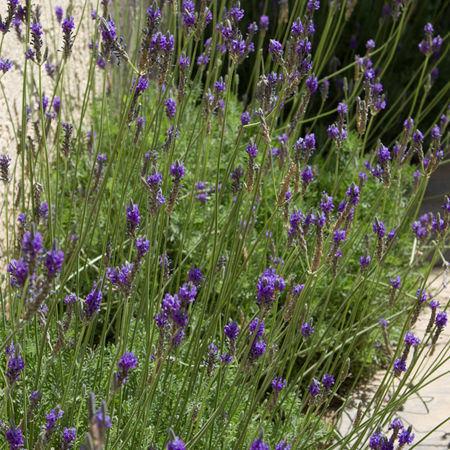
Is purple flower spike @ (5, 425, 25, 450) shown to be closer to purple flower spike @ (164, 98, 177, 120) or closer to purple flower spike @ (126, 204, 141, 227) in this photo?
purple flower spike @ (126, 204, 141, 227)

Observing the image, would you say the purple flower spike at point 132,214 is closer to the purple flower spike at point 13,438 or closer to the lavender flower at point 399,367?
the purple flower spike at point 13,438

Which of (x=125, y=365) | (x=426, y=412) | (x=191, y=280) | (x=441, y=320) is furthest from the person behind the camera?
(x=426, y=412)

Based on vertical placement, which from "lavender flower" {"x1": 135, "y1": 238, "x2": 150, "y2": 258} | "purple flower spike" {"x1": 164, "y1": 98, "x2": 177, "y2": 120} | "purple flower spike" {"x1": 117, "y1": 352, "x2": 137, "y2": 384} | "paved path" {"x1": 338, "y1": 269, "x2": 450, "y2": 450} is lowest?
"paved path" {"x1": 338, "y1": 269, "x2": 450, "y2": 450}

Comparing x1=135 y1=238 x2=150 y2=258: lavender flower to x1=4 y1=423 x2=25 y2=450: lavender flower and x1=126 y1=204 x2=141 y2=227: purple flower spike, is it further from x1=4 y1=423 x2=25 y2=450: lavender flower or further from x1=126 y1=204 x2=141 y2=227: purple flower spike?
x1=4 y1=423 x2=25 y2=450: lavender flower

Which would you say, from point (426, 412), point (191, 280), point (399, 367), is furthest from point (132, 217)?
point (426, 412)

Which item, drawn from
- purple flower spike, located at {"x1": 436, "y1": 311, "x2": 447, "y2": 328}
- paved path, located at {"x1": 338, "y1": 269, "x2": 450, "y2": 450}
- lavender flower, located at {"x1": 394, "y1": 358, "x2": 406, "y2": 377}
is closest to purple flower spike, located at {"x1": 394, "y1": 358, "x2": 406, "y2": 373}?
lavender flower, located at {"x1": 394, "y1": 358, "x2": 406, "y2": 377}

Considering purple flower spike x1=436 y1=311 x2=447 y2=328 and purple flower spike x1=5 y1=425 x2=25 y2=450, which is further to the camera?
purple flower spike x1=436 y1=311 x2=447 y2=328

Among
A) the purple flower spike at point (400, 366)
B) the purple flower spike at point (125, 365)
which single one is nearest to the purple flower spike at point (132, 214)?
the purple flower spike at point (125, 365)

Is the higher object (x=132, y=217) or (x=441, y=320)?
(x=132, y=217)

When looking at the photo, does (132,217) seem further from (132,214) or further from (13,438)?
(13,438)

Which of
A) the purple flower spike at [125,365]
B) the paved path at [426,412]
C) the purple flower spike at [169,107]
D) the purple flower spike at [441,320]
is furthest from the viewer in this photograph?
the paved path at [426,412]

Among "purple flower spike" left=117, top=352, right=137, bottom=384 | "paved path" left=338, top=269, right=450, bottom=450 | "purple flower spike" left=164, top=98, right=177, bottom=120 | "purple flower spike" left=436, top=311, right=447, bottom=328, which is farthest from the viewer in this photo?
"paved path" left=338, top=269, right=450, bottom=450

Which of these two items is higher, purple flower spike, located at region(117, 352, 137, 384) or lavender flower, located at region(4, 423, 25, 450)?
purple flower spike, located at region(117, 352, 137, 384)

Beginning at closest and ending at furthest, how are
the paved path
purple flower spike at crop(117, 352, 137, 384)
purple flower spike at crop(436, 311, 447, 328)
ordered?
purple flower spike at crop(117, 352, 137, 384)
purple flower spike at crop(436, 311, 447, 328)
the paved path
